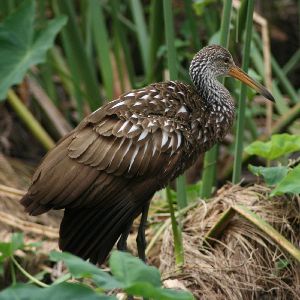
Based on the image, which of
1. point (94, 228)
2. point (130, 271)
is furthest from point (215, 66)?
point (130, 271)

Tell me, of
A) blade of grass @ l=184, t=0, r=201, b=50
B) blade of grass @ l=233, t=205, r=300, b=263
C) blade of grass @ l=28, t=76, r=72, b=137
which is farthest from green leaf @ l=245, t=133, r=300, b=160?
blade of grass @ l=28, t=76, r=72, b=137

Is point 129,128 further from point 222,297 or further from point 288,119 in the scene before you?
point 288,119

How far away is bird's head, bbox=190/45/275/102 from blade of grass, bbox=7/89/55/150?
193 cm

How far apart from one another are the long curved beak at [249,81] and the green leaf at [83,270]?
2109 millimetres

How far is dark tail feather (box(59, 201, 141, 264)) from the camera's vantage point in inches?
173

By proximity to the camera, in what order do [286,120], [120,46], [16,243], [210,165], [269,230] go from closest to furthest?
[16,243]
[269,230]
[210,165]
[286,120]
[120,46]

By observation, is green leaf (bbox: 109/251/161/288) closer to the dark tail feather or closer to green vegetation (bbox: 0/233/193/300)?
green vegetation (bbox: 0/233/193/300)

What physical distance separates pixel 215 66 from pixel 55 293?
2.20 metres

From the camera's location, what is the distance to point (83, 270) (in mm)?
2990

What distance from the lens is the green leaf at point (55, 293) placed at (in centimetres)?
301

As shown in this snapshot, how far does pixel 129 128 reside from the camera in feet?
14.6

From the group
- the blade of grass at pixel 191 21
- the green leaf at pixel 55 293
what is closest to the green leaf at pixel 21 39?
the blade of grass at pixel 191 21

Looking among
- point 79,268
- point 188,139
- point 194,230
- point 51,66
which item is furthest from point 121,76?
point 79,268

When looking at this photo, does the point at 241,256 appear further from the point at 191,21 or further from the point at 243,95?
the point at 191,21
